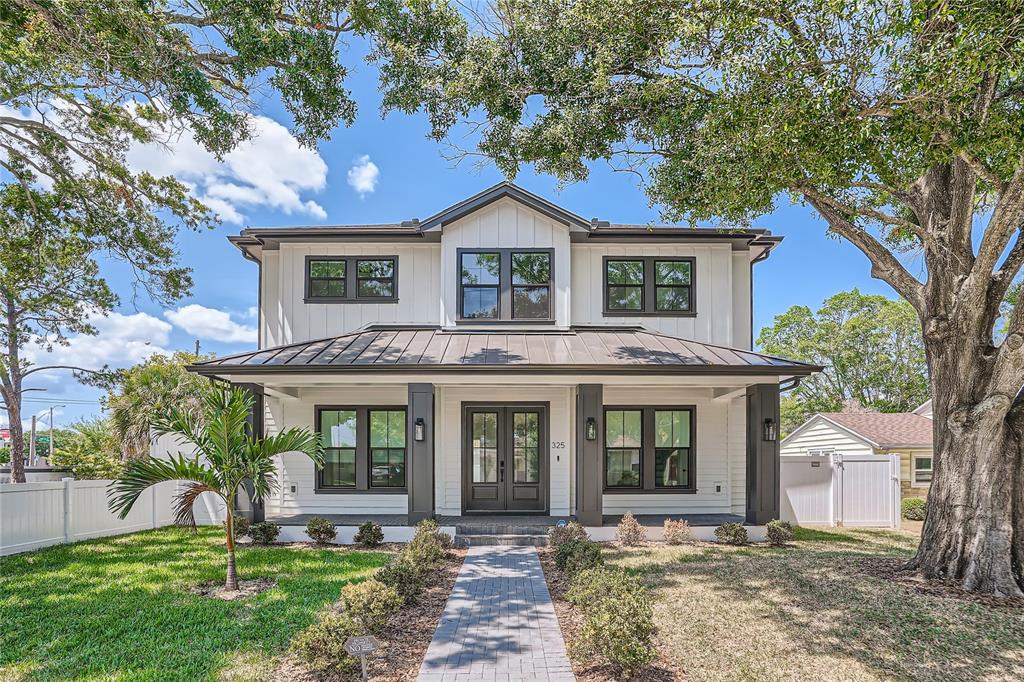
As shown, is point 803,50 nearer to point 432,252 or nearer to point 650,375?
point 650,375

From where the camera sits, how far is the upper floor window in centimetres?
1191

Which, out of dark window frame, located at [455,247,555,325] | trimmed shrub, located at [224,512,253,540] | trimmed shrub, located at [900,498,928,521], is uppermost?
dark window frame, located at [455,247,555,325]

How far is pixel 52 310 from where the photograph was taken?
13.6m

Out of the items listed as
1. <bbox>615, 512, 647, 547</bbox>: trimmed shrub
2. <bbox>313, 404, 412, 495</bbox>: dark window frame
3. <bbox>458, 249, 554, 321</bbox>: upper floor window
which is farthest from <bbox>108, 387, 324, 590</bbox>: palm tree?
<bbox>615, 512, 647, 547</bbox>: trimmed shrub

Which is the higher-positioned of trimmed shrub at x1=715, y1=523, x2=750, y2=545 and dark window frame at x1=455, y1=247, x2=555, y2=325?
dark window frame at x1=455, y1=247, x2=555, y2=325

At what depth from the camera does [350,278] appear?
1231 centimetres

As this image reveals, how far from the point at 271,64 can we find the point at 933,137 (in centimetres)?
823

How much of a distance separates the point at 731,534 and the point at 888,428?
1396cm

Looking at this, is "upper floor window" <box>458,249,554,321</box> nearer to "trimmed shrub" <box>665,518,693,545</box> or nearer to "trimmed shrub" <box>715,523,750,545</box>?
"trimmed shrub" <box>665,518,693,545</box>

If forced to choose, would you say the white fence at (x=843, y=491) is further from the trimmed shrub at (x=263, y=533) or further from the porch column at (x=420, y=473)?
the trimmed shrub at (x=263, y=533)

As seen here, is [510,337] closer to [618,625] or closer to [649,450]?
[649,450]

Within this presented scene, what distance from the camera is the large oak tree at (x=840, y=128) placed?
18.7 ft

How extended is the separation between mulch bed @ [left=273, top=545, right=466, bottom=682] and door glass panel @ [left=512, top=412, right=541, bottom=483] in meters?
4.56

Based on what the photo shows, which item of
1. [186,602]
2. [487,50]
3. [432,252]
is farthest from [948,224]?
[186,602]
